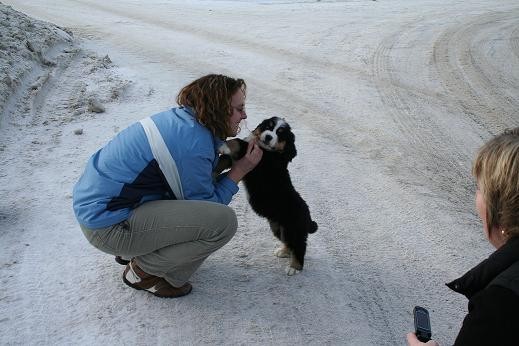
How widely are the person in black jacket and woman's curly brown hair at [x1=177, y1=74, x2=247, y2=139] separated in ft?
5.38

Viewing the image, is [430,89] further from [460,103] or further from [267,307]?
[267,307]

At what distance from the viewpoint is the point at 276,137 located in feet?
12.5

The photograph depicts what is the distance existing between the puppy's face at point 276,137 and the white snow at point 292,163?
81 centimetres

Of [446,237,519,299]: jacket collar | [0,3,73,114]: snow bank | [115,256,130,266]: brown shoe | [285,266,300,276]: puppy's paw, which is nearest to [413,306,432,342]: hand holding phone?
[446,237,519,299]: jacket collar

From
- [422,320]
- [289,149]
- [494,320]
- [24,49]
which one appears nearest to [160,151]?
[289,149]

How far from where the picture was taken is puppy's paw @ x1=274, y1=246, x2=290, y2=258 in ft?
12.8

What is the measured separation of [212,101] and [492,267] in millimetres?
1906

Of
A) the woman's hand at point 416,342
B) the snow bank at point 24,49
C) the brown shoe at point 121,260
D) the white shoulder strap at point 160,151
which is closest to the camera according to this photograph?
the woman's hand at point 416,342

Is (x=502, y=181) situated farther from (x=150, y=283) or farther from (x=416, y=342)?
(x=150, y=283)

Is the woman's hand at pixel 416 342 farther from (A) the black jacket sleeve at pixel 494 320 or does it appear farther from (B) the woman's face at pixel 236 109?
(B) the woman's face at pixel 236 109

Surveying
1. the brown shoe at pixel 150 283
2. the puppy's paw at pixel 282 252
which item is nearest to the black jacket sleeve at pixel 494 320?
the brown shoe at pixel 150 283

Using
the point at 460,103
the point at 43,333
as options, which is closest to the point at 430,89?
the point at 460,103

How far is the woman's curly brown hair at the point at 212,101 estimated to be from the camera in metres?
3.13

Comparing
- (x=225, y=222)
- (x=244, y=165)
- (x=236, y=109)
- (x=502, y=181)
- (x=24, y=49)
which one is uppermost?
(x=502, y=181)
